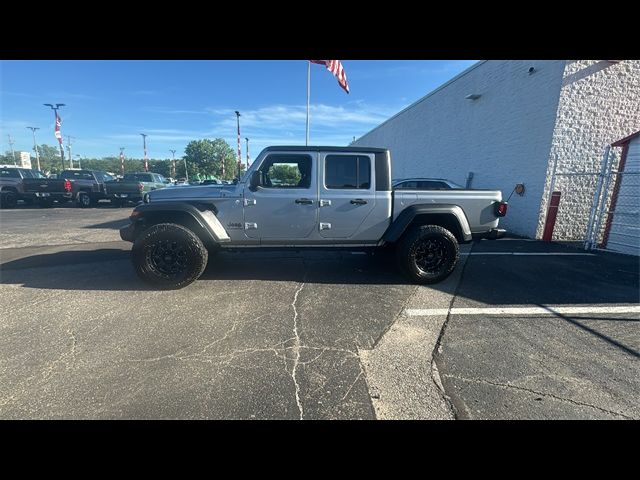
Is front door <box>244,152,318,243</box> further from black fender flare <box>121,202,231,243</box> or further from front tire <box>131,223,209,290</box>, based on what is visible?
front tire <box>131,223,209,290</box>

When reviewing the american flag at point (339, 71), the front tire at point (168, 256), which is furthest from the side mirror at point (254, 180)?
the american flag at point (339, 71)

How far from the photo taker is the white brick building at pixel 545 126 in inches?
286

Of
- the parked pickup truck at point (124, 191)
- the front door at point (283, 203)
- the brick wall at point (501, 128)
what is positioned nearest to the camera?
the front door at point (283, 203)

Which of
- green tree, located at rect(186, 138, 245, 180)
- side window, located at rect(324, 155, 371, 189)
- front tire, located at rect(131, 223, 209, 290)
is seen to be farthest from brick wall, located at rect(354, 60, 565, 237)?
green tree, located at rect(186, 138, 245, 180)

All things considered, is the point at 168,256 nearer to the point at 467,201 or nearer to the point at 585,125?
the point at 467,201

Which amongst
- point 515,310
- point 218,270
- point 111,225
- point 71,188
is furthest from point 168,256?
point 71,188

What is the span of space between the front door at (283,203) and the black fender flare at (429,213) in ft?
3.91

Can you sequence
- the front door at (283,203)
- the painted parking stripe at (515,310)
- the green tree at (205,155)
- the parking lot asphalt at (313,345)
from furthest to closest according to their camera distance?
the green tree at (205,155) → the front door at (283,203) → the painted parking stripe at (515,310) → the parking lot asphalt at (313,345)

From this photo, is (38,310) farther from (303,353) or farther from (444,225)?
(444,225)

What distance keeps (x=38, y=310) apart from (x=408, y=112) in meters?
18.1

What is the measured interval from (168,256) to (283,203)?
1815mm

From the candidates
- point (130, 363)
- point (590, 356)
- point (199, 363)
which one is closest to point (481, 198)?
point (590, 356)

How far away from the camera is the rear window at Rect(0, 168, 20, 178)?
43.9 ft

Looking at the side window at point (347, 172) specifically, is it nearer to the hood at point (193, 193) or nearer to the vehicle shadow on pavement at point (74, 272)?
the hood at point (193, 193)
